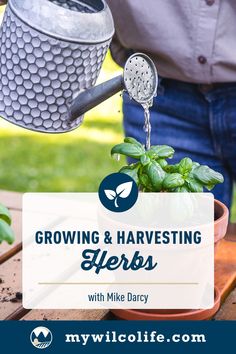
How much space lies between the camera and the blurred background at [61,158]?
3.66m

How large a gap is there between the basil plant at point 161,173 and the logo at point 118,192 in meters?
0.01

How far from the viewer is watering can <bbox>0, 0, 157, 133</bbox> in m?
1.11

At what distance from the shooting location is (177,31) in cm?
161

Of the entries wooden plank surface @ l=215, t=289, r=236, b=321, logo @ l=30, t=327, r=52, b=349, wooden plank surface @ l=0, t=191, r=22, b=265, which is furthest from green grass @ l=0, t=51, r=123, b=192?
logo @ l=30, t=327, r=52, b=349

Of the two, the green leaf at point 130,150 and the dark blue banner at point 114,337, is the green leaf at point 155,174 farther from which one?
the dark blue banner at point 114,337

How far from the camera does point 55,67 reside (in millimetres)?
1122

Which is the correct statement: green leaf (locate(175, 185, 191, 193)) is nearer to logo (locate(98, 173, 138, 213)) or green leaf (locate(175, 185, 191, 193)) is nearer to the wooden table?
logo (locate(98, 173, 138, 213))

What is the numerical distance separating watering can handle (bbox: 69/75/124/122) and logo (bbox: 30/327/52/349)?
0.31 m

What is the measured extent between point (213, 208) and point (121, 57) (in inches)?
25.9

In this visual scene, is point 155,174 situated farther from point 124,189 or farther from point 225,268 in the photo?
point 225,268

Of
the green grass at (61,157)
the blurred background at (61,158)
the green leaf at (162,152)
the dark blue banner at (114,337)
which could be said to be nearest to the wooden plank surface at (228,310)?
the dark blue banner at (114,337)

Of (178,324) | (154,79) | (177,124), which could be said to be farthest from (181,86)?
(178,324)

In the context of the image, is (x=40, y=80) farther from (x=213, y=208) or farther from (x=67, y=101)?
(x=213, y=208)

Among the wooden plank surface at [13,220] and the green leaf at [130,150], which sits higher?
the green leaf at [130,150]
